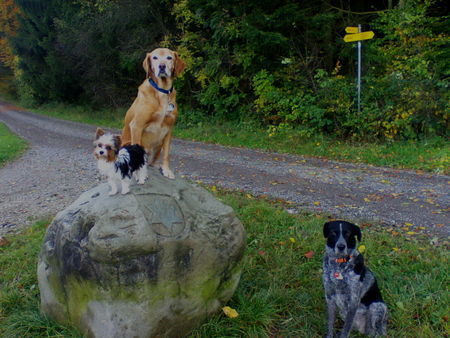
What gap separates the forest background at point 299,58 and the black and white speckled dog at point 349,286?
848 centimetres

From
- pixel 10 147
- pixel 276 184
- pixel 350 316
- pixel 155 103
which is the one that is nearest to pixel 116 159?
pixel 155 103

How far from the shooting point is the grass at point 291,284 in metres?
3.79

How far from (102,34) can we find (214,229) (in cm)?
1962

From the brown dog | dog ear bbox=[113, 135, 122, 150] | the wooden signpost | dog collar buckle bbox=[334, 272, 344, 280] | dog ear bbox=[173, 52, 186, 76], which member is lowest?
dog collar buckle bbox=[334, 272, 344, 280]

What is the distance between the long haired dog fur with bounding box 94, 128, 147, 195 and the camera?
3473 mm

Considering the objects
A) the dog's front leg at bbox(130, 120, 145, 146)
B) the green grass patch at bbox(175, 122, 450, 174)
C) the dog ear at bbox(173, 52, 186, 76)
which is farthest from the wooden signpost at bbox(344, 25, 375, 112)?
the dog's front leg at bbox(130, 120, 145, 146)

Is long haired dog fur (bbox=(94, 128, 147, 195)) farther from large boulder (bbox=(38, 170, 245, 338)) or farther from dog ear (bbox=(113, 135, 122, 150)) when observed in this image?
large boulder (bbox=(38, 170, 245, 338))

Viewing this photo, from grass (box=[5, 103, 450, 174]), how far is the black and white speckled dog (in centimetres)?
651

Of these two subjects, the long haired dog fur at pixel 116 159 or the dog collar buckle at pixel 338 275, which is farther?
the dog collar buckle at pixel 338 275

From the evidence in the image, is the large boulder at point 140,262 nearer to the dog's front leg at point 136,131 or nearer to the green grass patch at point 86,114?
the dog's front leg at point 136,131

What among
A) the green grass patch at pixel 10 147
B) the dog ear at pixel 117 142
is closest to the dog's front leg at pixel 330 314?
the dog ear at pixel 117 142

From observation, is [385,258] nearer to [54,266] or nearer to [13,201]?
[54,266]

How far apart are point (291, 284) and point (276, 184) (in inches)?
159

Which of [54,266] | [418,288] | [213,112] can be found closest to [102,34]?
[213,112]
